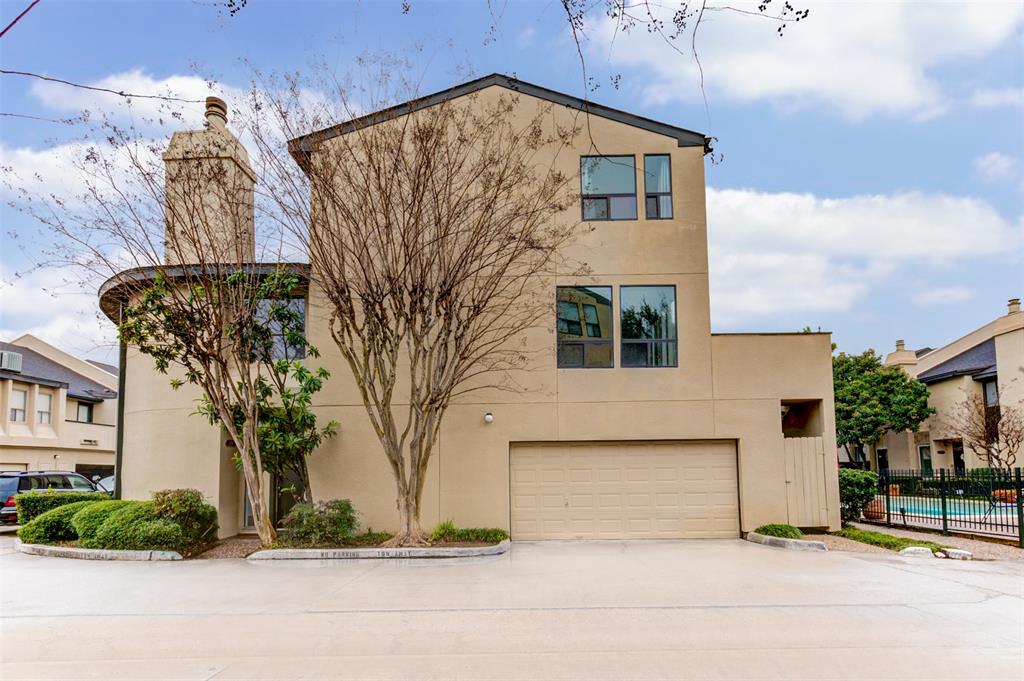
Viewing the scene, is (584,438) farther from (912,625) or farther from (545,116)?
(912,625)

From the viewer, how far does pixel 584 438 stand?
1451 cm

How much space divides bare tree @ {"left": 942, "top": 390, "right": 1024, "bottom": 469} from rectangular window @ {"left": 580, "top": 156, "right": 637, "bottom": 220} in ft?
63.1

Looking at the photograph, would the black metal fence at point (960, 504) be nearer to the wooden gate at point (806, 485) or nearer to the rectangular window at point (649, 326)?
the wooden gate at point (806, 485)

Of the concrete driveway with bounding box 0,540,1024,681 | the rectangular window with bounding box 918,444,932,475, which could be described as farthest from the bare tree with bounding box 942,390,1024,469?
the concrete driveway with bounding box 0,540,1024,681

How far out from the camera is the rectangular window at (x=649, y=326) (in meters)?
14.8

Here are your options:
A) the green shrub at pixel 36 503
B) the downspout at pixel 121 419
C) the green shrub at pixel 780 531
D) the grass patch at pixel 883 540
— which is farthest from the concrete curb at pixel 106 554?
the grass patch at pixel 883 540

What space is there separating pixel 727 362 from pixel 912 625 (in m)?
7.67

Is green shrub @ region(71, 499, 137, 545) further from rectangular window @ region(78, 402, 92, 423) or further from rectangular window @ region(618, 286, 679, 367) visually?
rectangular window @ region(78, 402, 92, 423)

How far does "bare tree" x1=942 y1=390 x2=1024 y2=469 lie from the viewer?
26.3 meters

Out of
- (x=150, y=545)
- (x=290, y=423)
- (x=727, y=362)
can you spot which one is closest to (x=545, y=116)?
(x=727, y=362)

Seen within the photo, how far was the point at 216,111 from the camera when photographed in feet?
50.2

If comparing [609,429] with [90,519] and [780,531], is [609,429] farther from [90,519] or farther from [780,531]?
[90,519]

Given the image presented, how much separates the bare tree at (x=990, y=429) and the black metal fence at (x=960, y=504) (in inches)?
433

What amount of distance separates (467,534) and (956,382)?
86.0 ft
